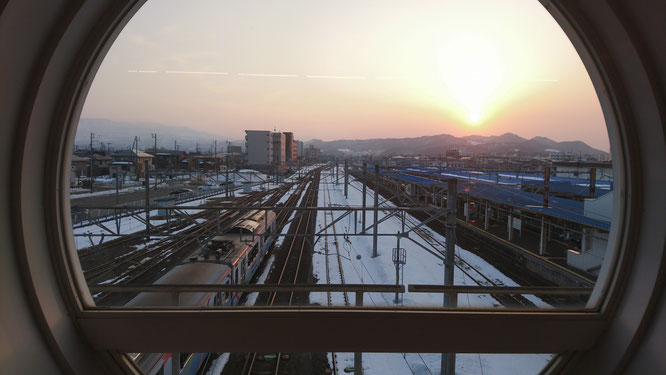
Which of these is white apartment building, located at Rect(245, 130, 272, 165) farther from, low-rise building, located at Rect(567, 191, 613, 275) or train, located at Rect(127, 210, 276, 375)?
low-rise building, located at Rect(567, 191, 613, 275)

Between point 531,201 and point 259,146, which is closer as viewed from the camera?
point 531,201

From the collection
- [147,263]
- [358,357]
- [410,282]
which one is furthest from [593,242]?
[147,263]

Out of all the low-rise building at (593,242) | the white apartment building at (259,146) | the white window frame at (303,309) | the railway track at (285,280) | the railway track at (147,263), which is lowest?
the railway track at (285,280)

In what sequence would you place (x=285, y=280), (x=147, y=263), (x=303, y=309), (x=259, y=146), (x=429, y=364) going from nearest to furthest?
(x=303, y=309), (x=429, y=364), (x=285, y=280), (x=147, y=263), (x=259, y=146)

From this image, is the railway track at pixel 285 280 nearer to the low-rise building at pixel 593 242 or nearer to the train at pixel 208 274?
the train at pixel 208 274

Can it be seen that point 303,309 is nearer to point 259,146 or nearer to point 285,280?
point 285,280

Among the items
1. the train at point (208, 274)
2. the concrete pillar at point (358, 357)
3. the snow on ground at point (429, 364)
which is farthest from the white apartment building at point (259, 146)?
the concrete pillar at point (358, 357)

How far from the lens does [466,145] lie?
39.9 metres

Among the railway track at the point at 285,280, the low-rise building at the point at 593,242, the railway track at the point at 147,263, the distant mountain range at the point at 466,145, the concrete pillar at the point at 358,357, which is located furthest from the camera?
the distant mountain range at the point at 466,145

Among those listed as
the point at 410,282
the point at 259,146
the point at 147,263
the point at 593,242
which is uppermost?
the point at 259,146

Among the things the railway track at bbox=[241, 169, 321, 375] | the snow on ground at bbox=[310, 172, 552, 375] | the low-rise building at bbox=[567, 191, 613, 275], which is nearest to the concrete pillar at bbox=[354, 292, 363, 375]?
the snow on ground at bbox=[310, 172, 552, 375]

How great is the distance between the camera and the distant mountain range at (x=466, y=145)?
22625 mm

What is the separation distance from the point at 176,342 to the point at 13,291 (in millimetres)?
658

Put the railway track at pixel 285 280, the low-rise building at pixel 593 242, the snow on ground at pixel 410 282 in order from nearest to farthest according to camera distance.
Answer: the snow on ground at pixel 410 282 → the railway track at pixel 285 280 → the low-rise building at pixel 593 242
